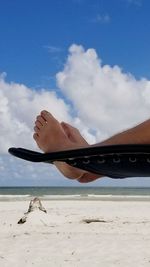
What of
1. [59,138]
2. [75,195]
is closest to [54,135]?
[59,138]

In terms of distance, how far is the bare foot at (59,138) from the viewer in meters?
2.41

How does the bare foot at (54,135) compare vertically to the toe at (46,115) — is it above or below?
below

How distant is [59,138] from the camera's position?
2.50 meters

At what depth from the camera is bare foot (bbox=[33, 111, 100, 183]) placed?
241cm

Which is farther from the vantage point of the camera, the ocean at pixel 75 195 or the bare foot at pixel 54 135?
the ocean at pixel 75 195
